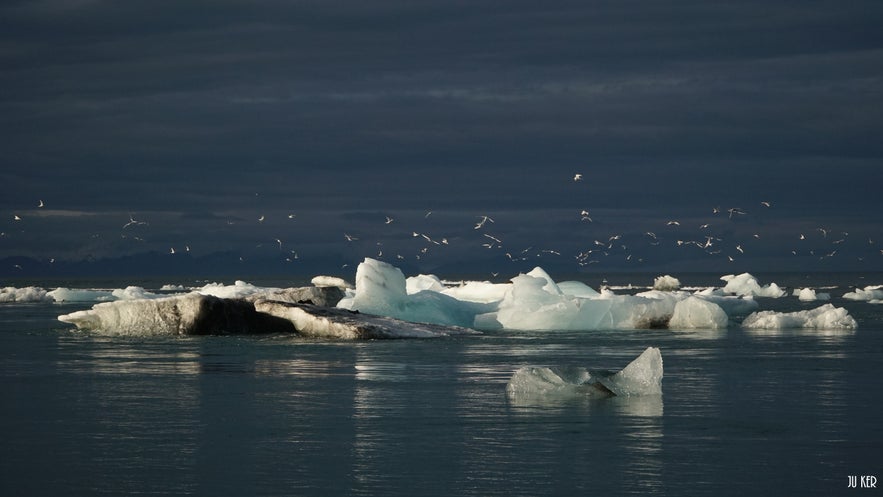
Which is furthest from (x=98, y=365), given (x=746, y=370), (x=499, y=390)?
(x=746, y=370)

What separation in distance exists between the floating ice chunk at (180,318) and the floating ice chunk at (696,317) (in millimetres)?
11366

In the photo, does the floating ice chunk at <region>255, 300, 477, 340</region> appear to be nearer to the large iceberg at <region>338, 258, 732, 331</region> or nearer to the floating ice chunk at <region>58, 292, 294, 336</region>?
the floating ice chunk at <region>58, 292, 294, 336</region>

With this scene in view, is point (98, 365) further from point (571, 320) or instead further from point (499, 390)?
point (571, 320)

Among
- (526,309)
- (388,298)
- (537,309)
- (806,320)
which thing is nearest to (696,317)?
(806,320)

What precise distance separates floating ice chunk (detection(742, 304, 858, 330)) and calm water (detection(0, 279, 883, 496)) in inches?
422

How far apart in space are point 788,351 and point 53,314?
33460 mm

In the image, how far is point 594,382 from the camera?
17422 millimetres

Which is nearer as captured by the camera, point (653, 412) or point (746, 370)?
point (653, 412)

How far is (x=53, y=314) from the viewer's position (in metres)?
51.5

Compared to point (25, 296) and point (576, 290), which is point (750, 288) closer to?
point (576, 290)

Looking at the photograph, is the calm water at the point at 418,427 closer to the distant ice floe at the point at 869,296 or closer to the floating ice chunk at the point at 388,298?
the floating ice chunk at the point at 388,298

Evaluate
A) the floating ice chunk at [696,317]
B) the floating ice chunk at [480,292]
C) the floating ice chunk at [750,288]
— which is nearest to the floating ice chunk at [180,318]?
the floating ice chunk at [696,317]

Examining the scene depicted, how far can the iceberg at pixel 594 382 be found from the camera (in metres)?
17.4

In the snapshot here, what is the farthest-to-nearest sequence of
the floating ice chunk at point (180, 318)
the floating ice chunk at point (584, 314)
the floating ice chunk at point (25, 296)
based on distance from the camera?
the floating ice chunk at point (25, 296) → the floating ice chunk at point (584, 314) → the floating ice chunk at point (180, 318)
